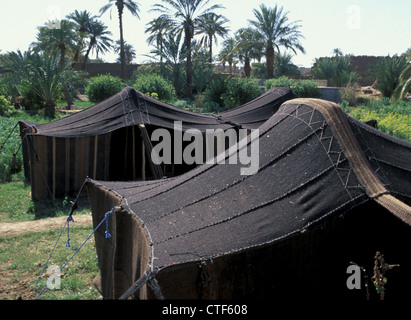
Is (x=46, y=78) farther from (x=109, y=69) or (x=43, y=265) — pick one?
(x=109, y=69)

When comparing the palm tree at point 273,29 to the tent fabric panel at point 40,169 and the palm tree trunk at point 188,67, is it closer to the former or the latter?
the palm tree trunk at point 188,67

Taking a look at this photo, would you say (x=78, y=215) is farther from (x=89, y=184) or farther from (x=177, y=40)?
(x=177, y=40)

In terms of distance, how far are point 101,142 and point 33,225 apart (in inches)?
117

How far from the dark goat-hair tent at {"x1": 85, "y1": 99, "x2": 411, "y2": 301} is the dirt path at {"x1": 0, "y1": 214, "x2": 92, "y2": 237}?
431 cm

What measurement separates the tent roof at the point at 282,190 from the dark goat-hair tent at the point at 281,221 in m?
0.01

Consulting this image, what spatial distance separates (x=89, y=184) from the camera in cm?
580

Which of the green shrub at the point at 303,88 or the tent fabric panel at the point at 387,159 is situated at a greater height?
the green shrub at the point at 303,88

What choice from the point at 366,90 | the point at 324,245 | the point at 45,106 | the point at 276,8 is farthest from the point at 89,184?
the point at 366,90

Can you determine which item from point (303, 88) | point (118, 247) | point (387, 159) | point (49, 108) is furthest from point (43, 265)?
point (303, 88)

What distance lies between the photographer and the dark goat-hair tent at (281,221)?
346cm

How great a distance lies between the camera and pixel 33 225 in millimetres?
8656

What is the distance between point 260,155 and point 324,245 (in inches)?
46.2

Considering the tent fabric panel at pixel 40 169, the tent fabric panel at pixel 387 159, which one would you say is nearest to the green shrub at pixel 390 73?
the tent fabric panel at pixel 40 169

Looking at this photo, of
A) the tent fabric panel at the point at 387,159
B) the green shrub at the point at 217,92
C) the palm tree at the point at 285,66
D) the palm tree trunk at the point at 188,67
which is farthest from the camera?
the palm tree at the point at 285,66
